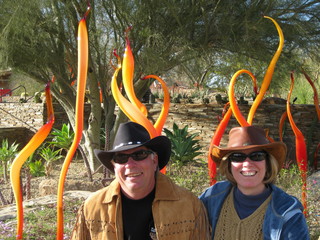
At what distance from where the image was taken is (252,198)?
2004 millimetres

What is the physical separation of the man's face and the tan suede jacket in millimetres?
54

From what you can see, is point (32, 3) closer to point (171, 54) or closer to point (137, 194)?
point (171, 54)

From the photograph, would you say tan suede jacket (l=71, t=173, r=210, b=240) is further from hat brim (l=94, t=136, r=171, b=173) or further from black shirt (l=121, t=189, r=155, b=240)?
hat brim (l=94, t=136, r=171, b=173)

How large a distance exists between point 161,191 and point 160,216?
0.42ft

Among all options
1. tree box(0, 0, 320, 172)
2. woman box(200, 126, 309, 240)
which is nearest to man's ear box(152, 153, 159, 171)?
woman box(200, 126, 309, 240)

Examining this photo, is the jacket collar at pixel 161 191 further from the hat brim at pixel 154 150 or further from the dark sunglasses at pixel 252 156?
the dark sunglasses at pixel 252 156

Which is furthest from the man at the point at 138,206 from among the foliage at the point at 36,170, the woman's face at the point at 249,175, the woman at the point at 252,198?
the foliage at the point at 36,170

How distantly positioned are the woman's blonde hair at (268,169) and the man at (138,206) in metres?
0.27

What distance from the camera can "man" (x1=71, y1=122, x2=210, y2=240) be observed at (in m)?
1.90

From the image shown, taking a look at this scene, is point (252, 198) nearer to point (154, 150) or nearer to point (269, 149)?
point (269, 149)

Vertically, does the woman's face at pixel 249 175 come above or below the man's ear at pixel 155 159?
below

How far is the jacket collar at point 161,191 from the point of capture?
192 centimetres

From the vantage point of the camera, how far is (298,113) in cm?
890

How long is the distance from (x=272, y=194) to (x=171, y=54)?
5.19 m
